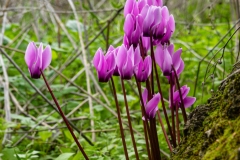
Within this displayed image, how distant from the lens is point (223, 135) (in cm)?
105

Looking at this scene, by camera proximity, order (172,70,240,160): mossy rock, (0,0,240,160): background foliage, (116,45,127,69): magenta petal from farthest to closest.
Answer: (0,0,240,160): background foliage, (116,45,127,69): magenta petal, (172,70,240,160): mossy rock

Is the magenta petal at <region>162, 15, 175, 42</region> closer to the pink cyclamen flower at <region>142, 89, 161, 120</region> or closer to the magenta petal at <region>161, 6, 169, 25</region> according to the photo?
the magenta petal at <region>161, 6, 169, 25</region>

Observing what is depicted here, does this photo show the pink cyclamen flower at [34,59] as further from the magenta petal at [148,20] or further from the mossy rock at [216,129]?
the mossy rock at [216,129]

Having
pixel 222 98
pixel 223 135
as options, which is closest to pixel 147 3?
pixel 222 98

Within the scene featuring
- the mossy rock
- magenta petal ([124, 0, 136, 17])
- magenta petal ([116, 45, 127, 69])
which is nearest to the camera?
the mossy rock

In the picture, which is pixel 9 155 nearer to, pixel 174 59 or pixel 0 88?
pixel 174 59

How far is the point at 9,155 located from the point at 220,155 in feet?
3.76

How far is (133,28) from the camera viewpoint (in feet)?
4.21

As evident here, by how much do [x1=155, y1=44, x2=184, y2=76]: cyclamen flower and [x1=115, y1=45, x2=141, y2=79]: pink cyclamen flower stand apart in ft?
0.42

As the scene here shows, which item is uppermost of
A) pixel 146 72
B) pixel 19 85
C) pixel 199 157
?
pixel 146 72

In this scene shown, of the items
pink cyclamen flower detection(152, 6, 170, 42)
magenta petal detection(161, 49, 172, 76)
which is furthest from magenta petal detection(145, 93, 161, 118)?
pink cyclamen flower detection(152, 6, 170, 42)

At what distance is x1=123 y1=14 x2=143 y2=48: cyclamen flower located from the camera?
1271 millimetres

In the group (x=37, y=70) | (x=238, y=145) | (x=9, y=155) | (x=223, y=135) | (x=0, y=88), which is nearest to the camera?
(x=238, y=145)

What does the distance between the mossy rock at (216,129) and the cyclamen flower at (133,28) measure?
0.31m
